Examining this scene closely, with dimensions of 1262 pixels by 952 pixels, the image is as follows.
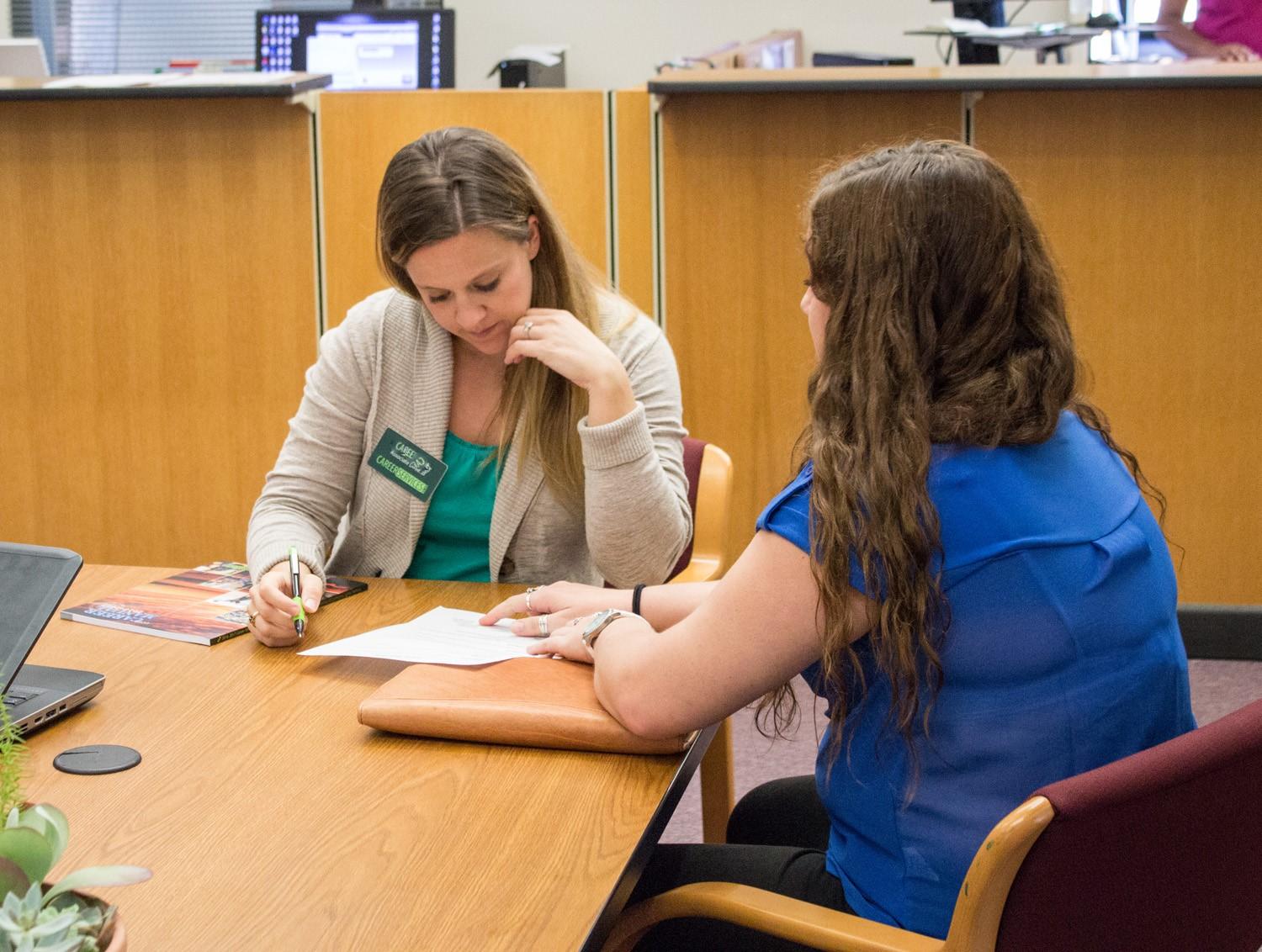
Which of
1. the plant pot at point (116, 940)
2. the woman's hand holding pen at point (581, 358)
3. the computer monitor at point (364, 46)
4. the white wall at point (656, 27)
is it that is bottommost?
the plant pot at point (116, 940)

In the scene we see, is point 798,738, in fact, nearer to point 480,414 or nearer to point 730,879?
point 480,414

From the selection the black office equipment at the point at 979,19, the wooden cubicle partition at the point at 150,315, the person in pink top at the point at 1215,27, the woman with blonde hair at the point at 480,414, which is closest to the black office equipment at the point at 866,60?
the black office equipment at the point at 979,19

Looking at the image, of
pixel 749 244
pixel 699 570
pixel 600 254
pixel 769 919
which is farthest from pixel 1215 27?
pixel 769 919

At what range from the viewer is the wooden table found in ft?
3.01

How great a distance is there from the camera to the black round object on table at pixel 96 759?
1.16 metres

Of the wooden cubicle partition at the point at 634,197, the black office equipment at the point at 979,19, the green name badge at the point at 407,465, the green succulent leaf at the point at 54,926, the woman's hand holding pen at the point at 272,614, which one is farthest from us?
the black office equipment at the point at 979,19

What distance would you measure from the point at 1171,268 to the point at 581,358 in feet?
6.92

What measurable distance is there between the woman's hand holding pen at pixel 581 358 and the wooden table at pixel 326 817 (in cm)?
48

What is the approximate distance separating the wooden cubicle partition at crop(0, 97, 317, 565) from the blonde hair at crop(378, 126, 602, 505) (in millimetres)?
1609

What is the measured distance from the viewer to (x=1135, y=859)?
35.4 inches

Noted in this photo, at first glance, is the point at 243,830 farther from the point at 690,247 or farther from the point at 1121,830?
the point at 690,247

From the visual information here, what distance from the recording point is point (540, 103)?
133 inches

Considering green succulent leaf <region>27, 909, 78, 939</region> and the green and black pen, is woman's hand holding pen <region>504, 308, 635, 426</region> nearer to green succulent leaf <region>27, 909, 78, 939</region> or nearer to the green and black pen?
the green and black pen

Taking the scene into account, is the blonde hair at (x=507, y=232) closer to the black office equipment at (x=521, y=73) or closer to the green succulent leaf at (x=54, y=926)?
the green succulent leaf at (x=54, y=926)
